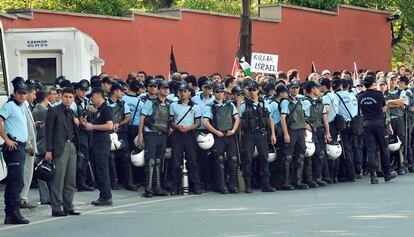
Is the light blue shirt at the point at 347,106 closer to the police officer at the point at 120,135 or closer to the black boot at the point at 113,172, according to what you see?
the police officer at the point at 120,135

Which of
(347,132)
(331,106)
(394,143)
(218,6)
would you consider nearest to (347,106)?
(331,106)

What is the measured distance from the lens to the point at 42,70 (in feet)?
78.6

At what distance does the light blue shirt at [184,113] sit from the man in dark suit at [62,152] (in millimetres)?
3116

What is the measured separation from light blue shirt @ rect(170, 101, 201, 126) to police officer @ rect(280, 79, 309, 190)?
1651 millimetres

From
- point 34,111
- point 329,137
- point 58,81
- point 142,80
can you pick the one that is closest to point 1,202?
point 34,111

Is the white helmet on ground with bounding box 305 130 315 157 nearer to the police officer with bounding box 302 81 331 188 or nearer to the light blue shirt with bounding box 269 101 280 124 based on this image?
the police officer with bounding box 302 81 331 188

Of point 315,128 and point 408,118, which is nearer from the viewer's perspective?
point 315,128

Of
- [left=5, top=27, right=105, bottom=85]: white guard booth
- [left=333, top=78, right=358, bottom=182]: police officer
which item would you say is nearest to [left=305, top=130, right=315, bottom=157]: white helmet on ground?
[left=333, top=78, right=358, bottom=182]: police officer

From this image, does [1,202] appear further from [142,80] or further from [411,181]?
[411,181]

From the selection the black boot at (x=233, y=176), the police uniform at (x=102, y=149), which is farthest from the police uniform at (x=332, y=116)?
the police uniform at (x=102, y=149)

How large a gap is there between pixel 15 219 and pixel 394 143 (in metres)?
9.66

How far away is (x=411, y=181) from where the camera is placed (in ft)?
67.9

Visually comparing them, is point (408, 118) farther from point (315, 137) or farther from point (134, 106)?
point (134, 106)

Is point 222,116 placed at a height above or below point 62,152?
above
